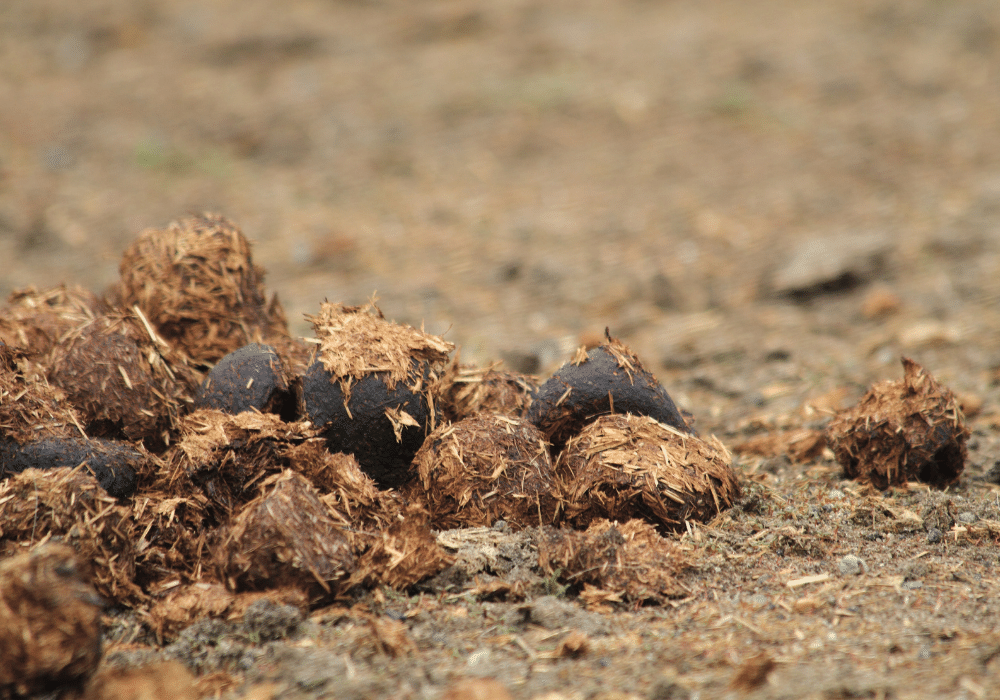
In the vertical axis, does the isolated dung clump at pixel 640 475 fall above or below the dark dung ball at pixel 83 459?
below

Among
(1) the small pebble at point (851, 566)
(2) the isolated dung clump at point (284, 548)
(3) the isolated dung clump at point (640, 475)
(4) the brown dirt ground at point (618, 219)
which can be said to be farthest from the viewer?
(3) the isolated dung clump at point (640, 475)

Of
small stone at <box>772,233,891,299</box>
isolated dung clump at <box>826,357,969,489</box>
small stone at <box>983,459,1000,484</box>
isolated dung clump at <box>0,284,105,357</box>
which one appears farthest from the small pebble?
small stone at <box>772,233,891,299</box>

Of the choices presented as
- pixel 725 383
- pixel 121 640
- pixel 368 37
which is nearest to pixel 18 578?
pixel 121 640

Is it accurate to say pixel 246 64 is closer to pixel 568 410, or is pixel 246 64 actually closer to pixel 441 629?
pixel 568 410

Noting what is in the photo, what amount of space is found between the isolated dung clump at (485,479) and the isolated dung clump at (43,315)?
2.10 m

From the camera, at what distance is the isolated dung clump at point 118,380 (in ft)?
14.0

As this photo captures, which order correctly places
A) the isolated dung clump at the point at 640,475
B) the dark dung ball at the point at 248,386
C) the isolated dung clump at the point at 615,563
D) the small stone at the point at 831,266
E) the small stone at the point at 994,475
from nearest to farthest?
the isolated dung clump at the point at 615,563 < the isolated dung clump at the point at 640,475 < the dark dung ball at the point at 248,386 < the small stone at the point at 994,475 < the small stone at the point at 831,266

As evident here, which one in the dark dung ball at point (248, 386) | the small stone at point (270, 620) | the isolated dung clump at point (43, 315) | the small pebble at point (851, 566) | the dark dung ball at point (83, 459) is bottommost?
the small pebble at point (851, 566)

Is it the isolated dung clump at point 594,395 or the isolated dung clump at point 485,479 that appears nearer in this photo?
the isolated dung clump at point 485,479

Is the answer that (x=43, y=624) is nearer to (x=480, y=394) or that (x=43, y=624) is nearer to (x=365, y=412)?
(x=365, y=412)

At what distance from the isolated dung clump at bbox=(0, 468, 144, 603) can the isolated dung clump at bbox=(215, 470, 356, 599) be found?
408mm

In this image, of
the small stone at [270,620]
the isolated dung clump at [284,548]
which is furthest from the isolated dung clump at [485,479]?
the small stone at [270,620]

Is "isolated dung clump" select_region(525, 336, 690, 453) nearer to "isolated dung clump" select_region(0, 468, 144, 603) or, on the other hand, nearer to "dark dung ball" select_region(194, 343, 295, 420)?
"dark dung ball" select_region(194, 343, 295, 420)

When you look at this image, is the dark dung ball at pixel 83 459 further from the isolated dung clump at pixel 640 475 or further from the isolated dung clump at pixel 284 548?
the isolated dung clump at pixel 640 475
